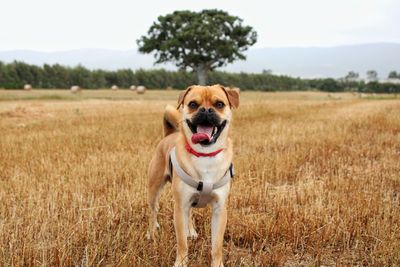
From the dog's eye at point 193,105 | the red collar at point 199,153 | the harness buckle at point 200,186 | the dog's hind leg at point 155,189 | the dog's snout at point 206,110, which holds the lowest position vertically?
the dog's hind leg at point 155,189

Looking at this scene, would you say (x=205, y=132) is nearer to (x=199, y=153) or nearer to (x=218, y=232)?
(x=199, y=153)

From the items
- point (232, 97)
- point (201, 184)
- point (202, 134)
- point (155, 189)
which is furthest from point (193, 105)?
point (155, 189)

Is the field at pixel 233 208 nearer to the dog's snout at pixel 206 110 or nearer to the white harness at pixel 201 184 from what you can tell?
the white harness at pixel 201 184

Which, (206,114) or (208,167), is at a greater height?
(206,114)

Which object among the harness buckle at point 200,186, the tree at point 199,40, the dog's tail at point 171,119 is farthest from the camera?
the tree at point 199,40

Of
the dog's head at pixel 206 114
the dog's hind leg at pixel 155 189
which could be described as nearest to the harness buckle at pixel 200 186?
the dog's head at pixel 206 114

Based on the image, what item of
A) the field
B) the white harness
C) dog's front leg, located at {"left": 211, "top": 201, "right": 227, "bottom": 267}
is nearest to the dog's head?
the white harness

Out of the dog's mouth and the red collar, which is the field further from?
the dog's mouth

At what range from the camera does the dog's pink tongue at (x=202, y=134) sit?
134 inches

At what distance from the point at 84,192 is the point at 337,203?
3.03 m

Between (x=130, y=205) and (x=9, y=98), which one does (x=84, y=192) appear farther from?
(x=9, y=98)

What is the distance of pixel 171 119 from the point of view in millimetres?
4660

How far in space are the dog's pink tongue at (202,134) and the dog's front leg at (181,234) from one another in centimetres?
54

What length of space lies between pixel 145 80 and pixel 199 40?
25.7 metres
